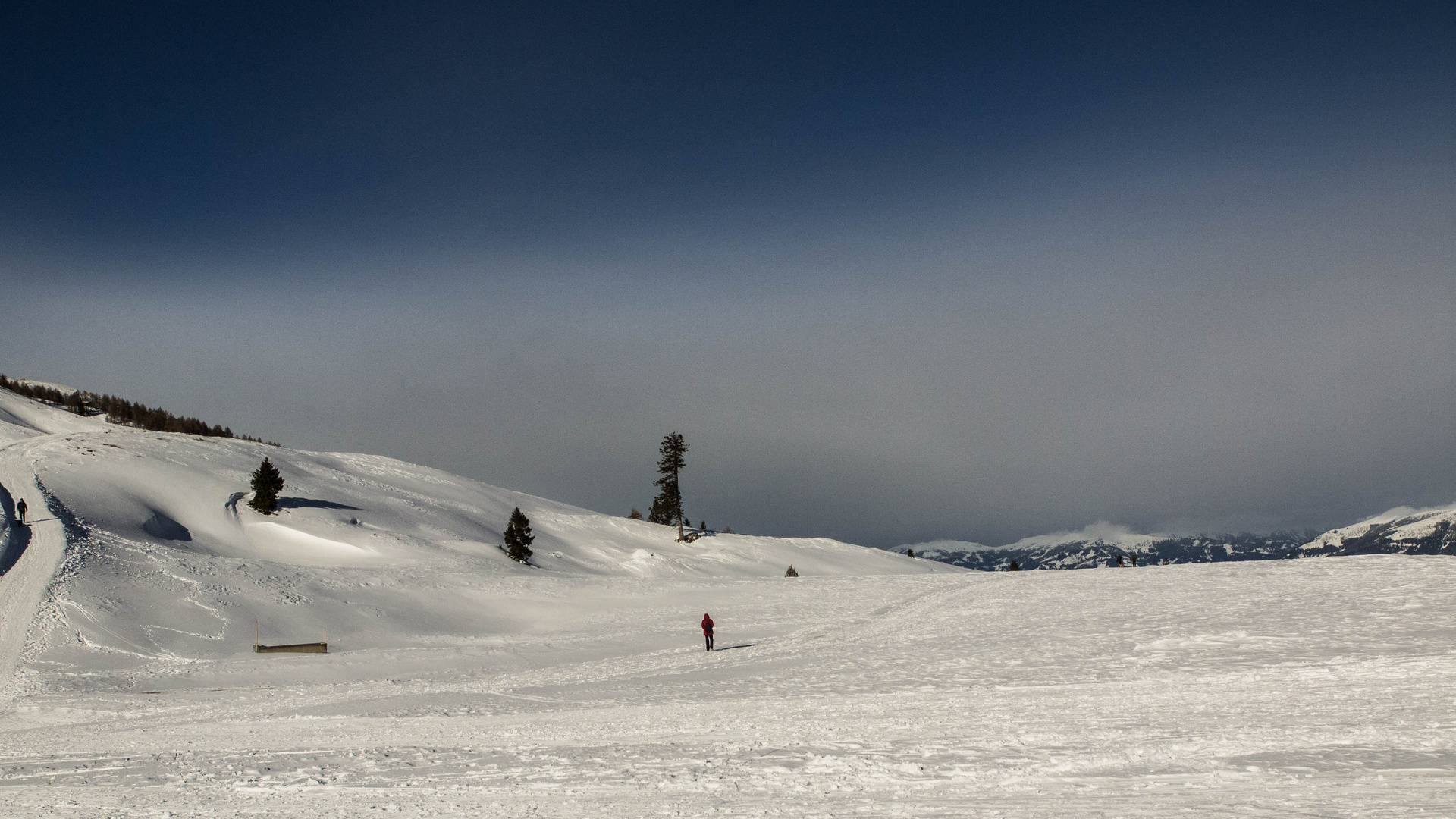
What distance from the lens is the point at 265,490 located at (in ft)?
176

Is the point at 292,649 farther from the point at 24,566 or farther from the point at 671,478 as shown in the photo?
the point at 671,478

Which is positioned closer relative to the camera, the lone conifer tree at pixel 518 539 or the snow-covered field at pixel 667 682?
the snow-covered field at pixel 667 682

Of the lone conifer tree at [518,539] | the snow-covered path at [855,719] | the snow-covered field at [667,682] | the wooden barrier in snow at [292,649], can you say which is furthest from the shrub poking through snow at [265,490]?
the snow-covered path at [855,719]

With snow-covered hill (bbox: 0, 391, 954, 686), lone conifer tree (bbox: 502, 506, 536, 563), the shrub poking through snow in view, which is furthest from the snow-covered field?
lone conifer tree (bbox: 502, 506, 536, 563)

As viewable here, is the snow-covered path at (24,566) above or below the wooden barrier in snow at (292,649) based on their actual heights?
above

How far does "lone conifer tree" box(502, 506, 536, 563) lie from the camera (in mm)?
58066

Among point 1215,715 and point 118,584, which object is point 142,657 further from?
point 1215,715

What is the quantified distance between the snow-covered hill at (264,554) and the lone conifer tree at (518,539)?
1.12 metres

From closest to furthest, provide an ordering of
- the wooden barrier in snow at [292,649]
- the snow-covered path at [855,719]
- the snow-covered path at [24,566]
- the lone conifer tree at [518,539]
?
the snow-covered path at [855,719] < the snow-covered path at [24,566] < the wooden barrier in snow at [292,649] < the lone conifer tree at [518,539]

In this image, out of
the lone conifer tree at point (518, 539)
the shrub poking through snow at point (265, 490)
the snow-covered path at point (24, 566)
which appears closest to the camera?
the snow-covered path at point (24, 566)

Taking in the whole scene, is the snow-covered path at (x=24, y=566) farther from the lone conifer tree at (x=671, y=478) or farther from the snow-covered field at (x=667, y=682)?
the lone conifer tree at (x=671, y=478)

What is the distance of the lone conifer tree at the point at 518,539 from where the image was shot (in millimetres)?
58066

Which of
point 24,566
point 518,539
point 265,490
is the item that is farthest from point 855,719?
point 265,490

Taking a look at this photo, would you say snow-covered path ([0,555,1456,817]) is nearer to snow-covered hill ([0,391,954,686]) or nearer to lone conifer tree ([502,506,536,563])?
snow-covered hill ([0,391,954,686])
